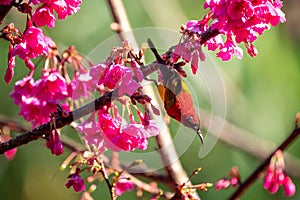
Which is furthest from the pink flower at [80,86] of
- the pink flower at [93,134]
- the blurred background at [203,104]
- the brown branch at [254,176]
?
the blurred background at [203,104]

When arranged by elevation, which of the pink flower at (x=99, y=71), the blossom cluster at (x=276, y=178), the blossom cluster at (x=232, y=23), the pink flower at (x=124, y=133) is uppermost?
the pink flower at (x=99, y=71)

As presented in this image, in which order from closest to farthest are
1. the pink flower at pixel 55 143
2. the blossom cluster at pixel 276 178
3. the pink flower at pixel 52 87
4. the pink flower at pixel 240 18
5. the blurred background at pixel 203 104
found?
the pink flower at pixel 240 18 < the pink flower at pixel 55 143 < the pink flower at pixel 52 87 < the blossom cluster at pixel 276 178 < the blurred background at pixel 203 104

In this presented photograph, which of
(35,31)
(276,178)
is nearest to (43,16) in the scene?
(35,31)

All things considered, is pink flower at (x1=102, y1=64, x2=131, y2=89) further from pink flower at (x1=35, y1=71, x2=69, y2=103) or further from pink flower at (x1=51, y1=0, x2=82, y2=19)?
pink flower at (x1=35, y1=71, x2=69, y2=103)

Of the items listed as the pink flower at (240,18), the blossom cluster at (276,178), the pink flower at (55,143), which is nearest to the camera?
the pink flower at (240,18)

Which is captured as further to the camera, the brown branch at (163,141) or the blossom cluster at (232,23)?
the brown branch at (163,141)

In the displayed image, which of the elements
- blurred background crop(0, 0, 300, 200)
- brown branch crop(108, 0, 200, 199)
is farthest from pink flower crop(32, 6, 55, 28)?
blurred background crop(0, 0, 300, 200)

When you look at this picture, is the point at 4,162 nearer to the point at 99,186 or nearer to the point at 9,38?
the point at 99,186

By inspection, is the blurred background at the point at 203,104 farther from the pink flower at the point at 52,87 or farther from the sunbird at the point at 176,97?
the sunbird at the point at 176,97
